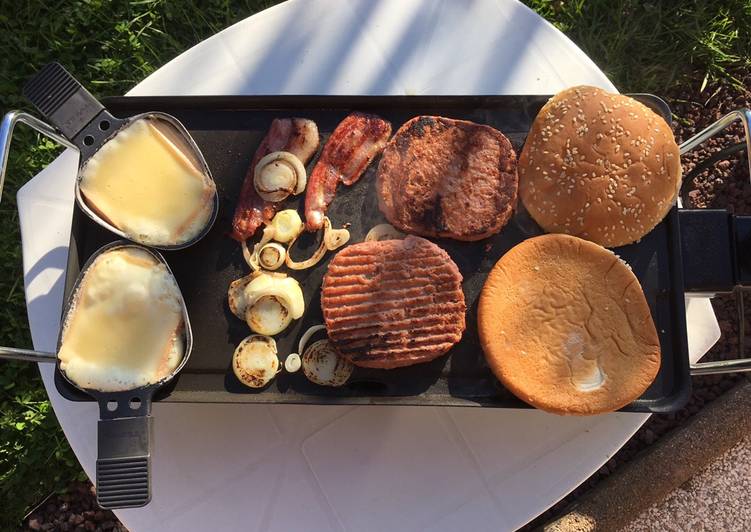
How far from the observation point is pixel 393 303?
8.93 ft

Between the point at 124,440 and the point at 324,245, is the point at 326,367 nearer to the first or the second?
the point at 324,245

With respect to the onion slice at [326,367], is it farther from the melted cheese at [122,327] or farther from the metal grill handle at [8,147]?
the metal grill handle at [8,147]

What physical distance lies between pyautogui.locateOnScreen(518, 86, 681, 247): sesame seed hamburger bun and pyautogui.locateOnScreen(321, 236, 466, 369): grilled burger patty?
61 centimetres

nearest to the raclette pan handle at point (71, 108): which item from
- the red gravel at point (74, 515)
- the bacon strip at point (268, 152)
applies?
the bacon strip at point (268, 152)

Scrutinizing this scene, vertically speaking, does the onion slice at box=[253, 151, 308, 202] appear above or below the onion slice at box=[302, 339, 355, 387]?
above

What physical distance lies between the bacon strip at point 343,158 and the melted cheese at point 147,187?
500 mm

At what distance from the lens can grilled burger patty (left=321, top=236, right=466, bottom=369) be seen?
8.83 feet

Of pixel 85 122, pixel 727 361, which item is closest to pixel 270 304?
pixel 85 122

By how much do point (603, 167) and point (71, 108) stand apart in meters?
2.45

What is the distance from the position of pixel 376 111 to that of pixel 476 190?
26.0 inches

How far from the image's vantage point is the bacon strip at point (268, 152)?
2.92 m

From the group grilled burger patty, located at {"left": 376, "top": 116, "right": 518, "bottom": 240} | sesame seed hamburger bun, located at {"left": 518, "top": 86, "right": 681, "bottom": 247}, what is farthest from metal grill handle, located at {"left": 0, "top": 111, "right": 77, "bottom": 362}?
sesame seed hamburger bun, located at {"left": 518, "top": 86, "right": 681, "bottom": 247}

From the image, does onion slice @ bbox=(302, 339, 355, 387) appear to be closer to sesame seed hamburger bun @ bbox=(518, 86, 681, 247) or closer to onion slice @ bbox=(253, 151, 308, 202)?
onion slice @ bbox=(253, 151, 308, 202)

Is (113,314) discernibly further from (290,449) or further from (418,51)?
(418,51)
